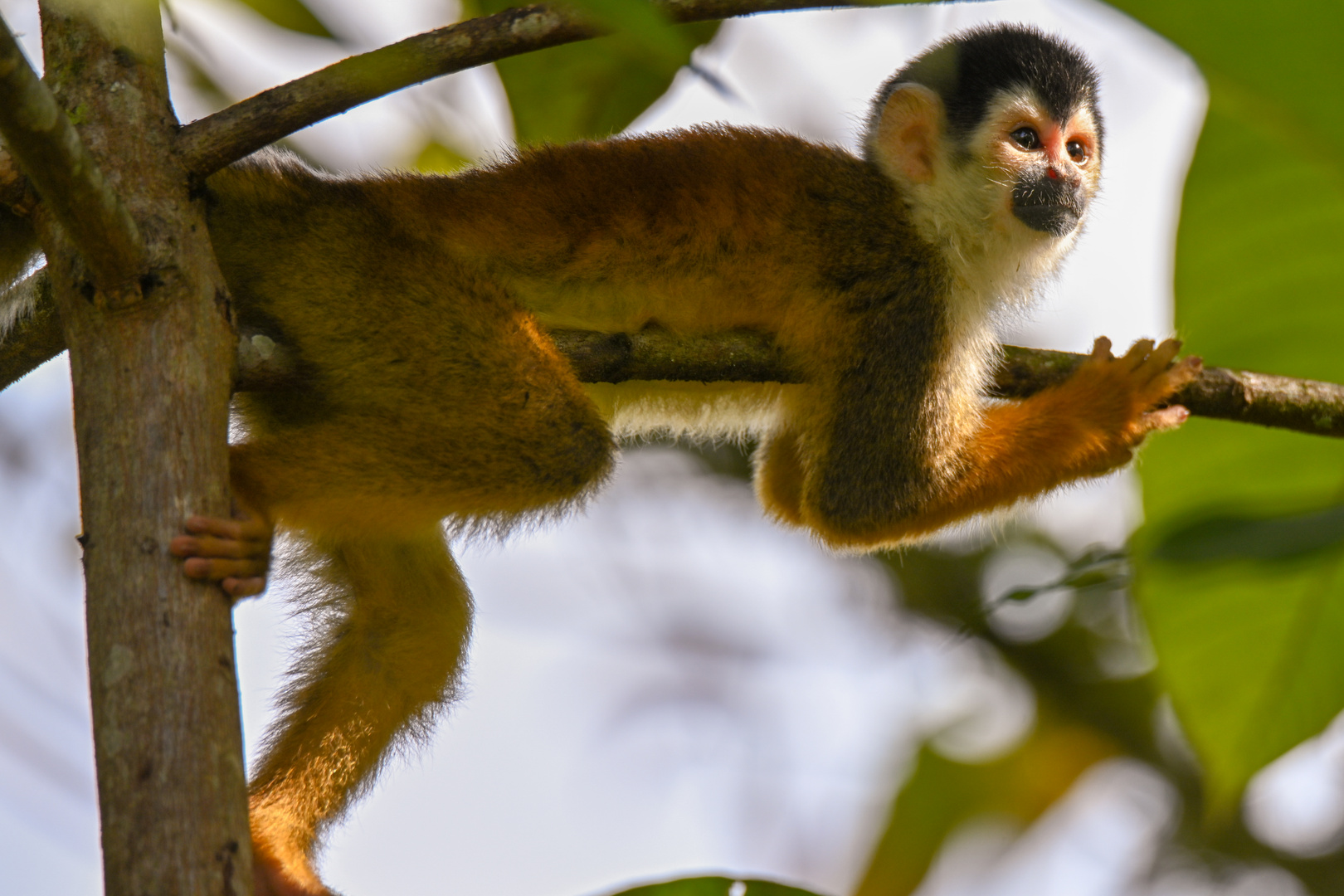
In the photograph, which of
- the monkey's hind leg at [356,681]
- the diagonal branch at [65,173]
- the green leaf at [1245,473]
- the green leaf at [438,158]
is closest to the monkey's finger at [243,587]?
the diagonal branch at [65,173]

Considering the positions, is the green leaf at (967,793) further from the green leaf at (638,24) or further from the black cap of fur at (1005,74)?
the green leaf at (638,24)

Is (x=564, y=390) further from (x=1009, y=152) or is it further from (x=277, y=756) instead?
(x=1009, y=152)

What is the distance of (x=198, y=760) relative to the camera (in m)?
2.04

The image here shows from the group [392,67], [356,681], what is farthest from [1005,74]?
[356,681]

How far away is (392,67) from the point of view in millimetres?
2215

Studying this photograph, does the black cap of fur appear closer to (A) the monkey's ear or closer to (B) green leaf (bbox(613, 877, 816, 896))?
(A) the monkey's ear

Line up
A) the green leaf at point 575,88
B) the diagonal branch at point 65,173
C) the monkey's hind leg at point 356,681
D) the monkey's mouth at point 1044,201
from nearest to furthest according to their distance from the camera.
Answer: the diagonal branch at point 65,173 → the green leaf at point 575,88 → the monkey's hind leg at point 356,681 → the monkey's mouth at point 1044,201

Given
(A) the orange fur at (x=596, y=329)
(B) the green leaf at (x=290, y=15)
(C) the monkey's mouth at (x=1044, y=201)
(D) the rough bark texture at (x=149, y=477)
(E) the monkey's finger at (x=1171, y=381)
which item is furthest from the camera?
(C) the monkey's mouth at (x=1044, y=201)

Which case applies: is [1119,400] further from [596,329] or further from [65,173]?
[65,173]

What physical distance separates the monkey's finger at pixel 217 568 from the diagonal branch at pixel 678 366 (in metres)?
0.55

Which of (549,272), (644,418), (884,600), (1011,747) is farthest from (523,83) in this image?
(884,600)

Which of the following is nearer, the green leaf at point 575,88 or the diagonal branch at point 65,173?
the diagonal branch at point 65,173

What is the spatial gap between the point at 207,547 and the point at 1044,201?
3582mm

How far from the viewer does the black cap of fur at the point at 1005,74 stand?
469 cm
